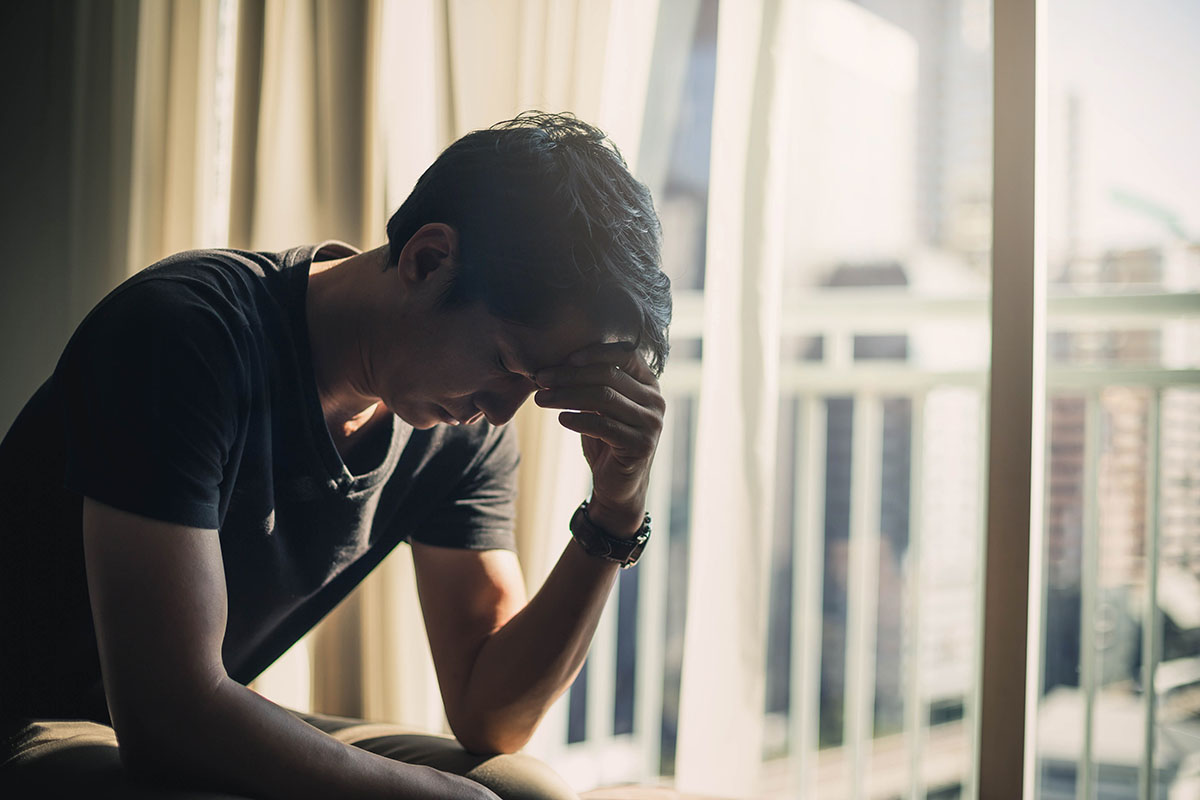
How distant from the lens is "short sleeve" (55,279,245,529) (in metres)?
0.78

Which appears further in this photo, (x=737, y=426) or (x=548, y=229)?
(x=737, y=426)

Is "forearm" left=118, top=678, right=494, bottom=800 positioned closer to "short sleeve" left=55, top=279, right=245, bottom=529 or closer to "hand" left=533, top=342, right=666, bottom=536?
"short sleeve" left=55, top=279, right=245, bottom=529

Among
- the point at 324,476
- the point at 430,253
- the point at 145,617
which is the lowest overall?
the point at 145,617

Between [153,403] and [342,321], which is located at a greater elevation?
[342,321]

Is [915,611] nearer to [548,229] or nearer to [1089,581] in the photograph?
[1089,581]

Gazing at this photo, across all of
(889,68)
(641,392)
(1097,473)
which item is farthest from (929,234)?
(641,392)

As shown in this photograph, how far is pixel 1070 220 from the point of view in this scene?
83.3 inches

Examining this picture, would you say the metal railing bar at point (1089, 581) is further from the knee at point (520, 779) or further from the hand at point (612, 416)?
the knee at point (520, 779)

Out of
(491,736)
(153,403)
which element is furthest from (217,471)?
(491,736)

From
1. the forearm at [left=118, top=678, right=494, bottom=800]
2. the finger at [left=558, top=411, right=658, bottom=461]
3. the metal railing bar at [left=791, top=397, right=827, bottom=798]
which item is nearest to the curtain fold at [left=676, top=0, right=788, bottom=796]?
the finger at [left=558, top=411, right=658, bottom=461]

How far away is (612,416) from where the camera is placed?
3.36ft

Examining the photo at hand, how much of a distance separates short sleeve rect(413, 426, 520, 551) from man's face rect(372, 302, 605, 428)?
0.23 m

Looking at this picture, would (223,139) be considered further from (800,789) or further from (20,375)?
(800,789)

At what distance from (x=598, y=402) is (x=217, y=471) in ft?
1.34
